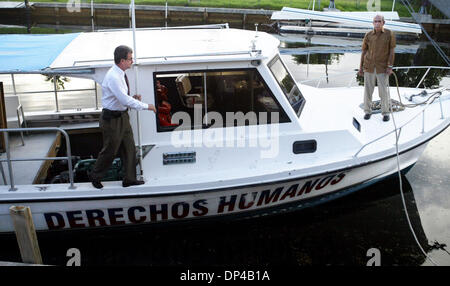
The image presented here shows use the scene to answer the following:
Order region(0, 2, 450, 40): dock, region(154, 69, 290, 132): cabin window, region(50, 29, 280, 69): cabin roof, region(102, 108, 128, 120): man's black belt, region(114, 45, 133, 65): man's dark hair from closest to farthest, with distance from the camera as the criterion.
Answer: region(114, 45, 133, 65): man's dark hair, region(102, 108, 128, 120): man's black belt, region(50, 29, 280, 69): cabin roof, region(154, 69, 290, 132): cabin window, region(0, 2, 450, 40): dock

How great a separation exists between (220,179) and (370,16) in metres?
14.6

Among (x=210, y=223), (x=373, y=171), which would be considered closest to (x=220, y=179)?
(x=210, y=223)

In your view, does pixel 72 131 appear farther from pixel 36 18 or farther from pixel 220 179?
pixel 36 18

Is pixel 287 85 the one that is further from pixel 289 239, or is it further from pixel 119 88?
pixel 119 88

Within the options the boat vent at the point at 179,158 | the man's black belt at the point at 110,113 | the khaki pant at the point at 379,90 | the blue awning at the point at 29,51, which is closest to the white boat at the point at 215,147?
the boat vent at the point at 179,158

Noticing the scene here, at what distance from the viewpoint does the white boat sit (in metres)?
5.61

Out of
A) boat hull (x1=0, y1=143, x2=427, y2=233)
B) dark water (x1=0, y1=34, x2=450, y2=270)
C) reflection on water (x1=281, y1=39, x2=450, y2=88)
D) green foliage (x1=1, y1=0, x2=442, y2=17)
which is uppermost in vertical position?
green foliage (x1=1, y1=0, x2=442, y2=17)

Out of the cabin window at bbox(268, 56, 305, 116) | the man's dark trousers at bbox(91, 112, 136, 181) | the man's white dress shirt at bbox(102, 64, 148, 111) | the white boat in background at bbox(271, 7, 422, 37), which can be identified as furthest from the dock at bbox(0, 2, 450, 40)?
the man's white dress shirt at bbox(102, 64, 148, 111)

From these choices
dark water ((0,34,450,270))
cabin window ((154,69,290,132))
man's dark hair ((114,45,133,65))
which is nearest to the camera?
man's dark hair ((114,45,133,65))

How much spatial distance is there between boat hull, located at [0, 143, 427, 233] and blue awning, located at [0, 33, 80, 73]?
5.04ft

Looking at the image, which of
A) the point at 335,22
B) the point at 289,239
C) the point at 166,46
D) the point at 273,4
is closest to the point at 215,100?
the point at 166,46

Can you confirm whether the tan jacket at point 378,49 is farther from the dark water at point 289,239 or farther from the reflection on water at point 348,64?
the reflection on water at point 348,64

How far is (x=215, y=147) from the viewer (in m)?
5.89

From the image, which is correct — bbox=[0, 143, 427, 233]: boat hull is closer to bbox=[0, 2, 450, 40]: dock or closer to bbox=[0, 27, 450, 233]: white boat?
bbox=[0, 27, 450, 233]: white boat
